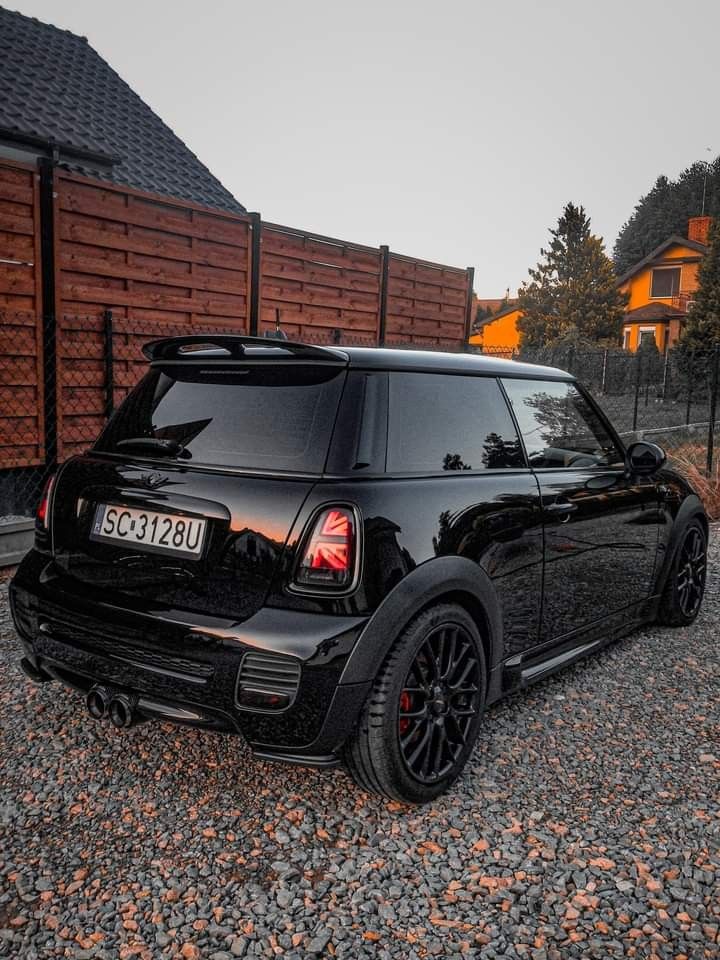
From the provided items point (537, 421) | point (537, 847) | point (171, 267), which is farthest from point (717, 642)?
point (171, 267)

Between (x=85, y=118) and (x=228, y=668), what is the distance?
551 inches

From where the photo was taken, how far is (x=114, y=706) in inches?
95.3

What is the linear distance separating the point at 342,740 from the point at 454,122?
11595mm

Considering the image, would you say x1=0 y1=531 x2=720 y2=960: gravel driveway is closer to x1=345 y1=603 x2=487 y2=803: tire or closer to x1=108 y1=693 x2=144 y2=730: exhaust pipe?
x1=345 y1=603 x2=487 y2=803: tire

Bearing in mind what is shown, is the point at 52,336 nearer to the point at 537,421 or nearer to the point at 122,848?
the point at 537,421

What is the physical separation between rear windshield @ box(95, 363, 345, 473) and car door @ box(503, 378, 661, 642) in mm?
1061

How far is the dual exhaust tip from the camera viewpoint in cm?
239

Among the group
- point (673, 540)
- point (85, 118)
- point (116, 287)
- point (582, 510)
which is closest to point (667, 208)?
point (85, 118)

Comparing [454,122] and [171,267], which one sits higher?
[454,122]

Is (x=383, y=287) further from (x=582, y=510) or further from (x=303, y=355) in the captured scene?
(x=303, y=355)

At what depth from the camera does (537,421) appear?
3.34 meters

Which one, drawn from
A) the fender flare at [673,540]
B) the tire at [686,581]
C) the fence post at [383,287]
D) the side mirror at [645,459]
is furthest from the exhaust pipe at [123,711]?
the fence post at [383,287]

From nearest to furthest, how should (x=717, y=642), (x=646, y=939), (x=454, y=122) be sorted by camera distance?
1. (x=646, y=939)
2. (x=717, y=642)
3. (x=454, y=122)

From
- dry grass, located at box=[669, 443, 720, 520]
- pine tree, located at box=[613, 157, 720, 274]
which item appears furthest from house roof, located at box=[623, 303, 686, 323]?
dry grass, located at box=[669, 443, 720, 520]
